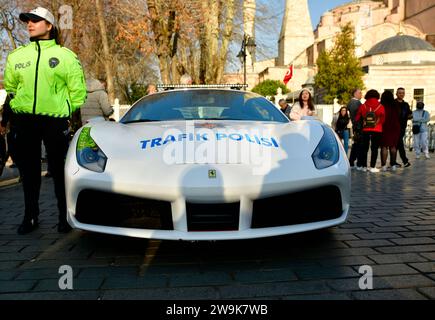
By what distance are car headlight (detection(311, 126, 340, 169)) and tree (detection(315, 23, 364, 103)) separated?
39017mm

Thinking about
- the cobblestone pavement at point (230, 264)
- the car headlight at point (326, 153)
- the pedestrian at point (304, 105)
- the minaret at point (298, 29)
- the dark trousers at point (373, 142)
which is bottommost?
the cobblestone pavement at point (230, 264)

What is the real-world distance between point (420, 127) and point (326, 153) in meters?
10.1

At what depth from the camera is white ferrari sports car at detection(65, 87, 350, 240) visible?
8.52 ft

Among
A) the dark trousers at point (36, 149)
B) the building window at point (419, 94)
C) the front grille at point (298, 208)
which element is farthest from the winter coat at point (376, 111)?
the building window at point (419, 94)

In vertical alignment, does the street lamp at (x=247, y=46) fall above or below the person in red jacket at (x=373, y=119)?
above

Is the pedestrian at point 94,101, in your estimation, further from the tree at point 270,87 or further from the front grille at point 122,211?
the tree at point 270,87

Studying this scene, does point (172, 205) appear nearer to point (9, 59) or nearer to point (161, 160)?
point (161, 160)

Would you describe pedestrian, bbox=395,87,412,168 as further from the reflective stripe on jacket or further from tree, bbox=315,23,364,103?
tree, bbox=315,23,364,103

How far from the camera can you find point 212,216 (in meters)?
2.62

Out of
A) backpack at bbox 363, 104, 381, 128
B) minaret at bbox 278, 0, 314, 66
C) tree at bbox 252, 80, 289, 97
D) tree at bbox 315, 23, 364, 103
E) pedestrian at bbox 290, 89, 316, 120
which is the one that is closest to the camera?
pedestrian at bbox 290, 89, 316, 120

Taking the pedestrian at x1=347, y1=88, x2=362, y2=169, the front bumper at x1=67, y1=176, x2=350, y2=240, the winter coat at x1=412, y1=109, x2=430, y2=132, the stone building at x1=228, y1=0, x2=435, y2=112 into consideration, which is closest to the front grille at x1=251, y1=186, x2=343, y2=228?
the front bumper at x1=67, y1=176, x2=350, y2=240

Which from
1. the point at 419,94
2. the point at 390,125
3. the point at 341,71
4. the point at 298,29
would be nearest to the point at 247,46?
the point at 390,125

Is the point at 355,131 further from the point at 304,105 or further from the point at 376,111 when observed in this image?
the point at 304,105

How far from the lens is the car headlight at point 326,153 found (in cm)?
289
